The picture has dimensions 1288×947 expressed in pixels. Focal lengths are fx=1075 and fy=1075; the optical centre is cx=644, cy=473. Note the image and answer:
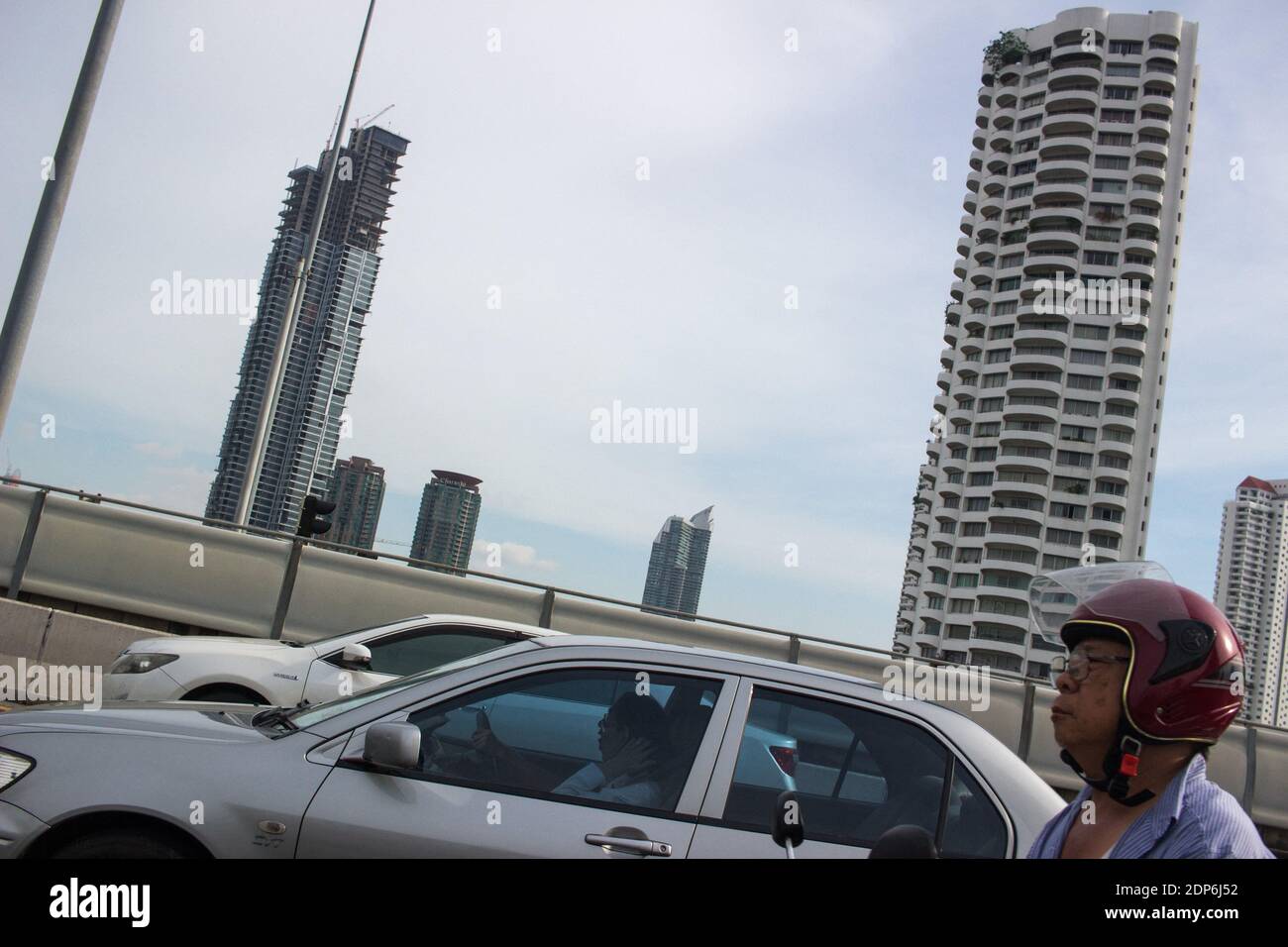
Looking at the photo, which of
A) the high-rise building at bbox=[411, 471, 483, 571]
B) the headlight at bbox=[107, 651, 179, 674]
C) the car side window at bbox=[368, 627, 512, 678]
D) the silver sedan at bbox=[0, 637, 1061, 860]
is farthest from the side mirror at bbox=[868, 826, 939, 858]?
the high-rise building at bbox=[411, 471, 483, 571]

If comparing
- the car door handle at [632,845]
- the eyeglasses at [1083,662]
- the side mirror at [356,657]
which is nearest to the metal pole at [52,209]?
the side mirror at [356,657]

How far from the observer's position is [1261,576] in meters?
186

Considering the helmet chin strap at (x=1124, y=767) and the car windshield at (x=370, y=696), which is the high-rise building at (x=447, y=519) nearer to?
the car windshield at (x=370, y=696)

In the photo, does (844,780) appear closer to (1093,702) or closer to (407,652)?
(1093,702)

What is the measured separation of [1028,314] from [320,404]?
9466 centimetres

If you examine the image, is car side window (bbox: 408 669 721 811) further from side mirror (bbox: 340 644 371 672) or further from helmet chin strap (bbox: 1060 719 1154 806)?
side mirror (bbox: 340 644 371 672)

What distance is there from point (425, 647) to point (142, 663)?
6.39 ft

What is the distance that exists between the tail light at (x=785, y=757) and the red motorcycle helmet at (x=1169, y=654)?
1.75 m

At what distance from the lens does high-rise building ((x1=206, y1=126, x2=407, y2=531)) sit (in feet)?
105

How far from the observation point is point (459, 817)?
3.50 m

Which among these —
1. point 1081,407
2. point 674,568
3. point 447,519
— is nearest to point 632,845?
point 447,519

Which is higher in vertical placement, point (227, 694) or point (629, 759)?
point (629, 759)

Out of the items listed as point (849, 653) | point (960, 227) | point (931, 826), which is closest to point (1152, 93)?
point (960, 227)
